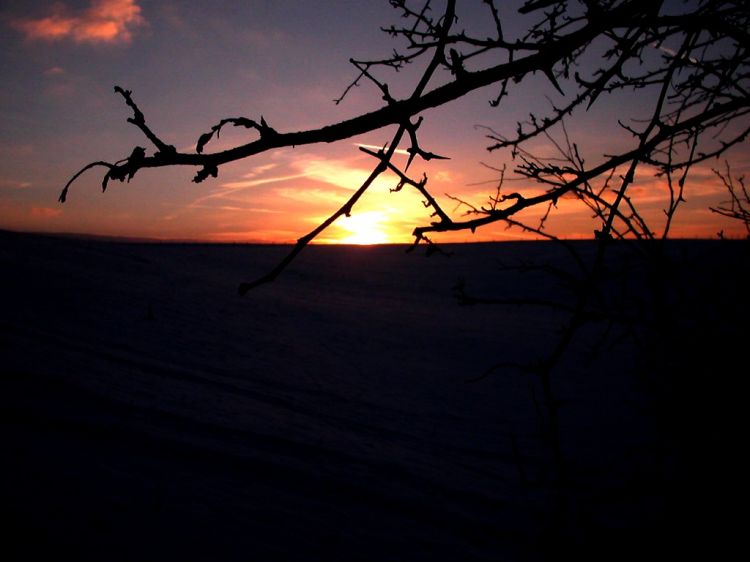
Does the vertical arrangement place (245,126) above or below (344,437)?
above

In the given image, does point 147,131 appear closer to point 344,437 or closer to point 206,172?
point 206,172

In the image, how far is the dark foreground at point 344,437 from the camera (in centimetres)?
350

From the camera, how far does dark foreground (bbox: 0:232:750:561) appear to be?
350 centimetres

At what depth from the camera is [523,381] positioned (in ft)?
30.7

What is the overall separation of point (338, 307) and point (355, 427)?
9.98 meters

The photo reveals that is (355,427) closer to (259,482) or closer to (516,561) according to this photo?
(259,482)

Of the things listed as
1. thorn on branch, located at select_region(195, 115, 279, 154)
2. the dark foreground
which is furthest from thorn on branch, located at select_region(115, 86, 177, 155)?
the dark foreground

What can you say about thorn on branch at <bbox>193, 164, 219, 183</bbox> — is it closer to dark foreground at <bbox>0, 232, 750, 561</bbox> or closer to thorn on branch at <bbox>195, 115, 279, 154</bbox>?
thorn on branch at <bbox>195, 115, 279, 154</bbox>

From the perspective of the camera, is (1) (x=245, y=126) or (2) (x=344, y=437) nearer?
(1) (x=245, y=126)

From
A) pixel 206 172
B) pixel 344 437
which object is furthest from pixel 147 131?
pixel 344 437

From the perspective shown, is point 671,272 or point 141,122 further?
point 671,272

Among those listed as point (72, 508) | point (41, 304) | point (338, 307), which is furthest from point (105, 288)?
point (72, 508)

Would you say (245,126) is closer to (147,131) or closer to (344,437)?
(147,131)

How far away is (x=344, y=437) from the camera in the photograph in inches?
243
